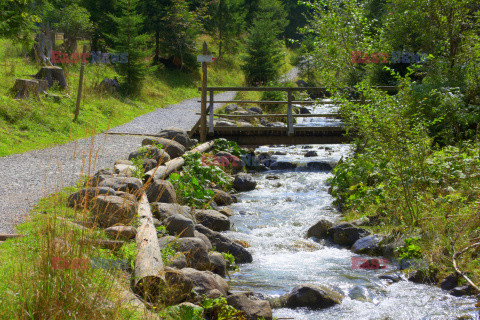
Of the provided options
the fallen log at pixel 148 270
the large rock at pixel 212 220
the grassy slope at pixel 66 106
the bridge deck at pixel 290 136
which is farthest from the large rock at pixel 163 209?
the bridge deck at pixel 290 136

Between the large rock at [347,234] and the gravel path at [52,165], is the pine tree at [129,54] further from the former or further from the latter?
the large rock at [347,234]

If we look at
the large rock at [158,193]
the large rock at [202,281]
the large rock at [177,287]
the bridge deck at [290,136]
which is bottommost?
the large rock at [202,281]

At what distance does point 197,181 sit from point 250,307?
4719mm

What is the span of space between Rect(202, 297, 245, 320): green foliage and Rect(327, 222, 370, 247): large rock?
3.33 meters

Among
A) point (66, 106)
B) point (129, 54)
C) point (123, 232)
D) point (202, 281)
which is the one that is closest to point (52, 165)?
point (123, 232)

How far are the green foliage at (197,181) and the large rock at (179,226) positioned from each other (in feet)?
6.80

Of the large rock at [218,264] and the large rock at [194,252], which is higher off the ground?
the large rock at [194,252]

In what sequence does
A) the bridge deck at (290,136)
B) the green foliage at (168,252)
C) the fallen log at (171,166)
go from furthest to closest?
the bridge deck at (290,136), the fallen log at (171,166), the green foliage at (168,252)

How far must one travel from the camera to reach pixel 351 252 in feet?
23.9

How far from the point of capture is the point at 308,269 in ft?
21.5

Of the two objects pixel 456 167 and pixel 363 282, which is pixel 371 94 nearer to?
pixel 456 167

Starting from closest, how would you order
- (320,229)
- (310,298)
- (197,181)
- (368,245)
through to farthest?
(310,298)
(368,245)
(320,229)
(197,181)

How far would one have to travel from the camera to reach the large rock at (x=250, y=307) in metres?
4.79

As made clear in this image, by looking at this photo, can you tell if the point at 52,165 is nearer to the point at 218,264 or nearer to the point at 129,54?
the point at 218,264
